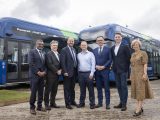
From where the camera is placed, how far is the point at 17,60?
17406mm

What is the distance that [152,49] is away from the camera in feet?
84.7

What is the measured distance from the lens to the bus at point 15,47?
16672 mm

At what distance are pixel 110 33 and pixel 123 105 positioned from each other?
9849 millimetres

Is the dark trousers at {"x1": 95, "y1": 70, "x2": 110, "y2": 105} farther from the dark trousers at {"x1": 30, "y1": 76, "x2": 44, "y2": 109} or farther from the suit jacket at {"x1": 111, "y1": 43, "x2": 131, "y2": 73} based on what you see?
the dark trousers at {"x1": 30, "y1": 76, "x2": 44, "y2": 109}

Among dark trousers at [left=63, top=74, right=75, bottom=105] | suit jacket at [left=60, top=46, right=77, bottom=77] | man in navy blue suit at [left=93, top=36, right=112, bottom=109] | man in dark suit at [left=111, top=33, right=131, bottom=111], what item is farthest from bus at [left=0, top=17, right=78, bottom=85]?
man in dark suit at [left=111, top=33, right=131, bottom=111]

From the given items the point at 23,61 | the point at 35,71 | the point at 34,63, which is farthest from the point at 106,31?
→ the point at 35,71

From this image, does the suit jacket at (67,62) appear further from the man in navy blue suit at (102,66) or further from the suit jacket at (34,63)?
the suit jacket at (34,63)

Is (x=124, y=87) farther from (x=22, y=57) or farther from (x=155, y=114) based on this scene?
(x=22, y=57)

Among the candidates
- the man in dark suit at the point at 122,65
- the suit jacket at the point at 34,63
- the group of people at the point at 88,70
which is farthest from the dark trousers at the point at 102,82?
the suit jacket at the point at 34,63

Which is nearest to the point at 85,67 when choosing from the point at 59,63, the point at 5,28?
the point at 59,63

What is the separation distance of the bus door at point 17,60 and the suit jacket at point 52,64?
739 cm

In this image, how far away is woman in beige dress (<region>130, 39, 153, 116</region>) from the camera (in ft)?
29.0

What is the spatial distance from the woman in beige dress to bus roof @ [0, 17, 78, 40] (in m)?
9.11

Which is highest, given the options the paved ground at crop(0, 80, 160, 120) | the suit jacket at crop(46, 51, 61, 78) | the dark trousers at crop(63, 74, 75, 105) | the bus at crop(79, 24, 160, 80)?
the bus at crop(79, 24, 160, 80)
